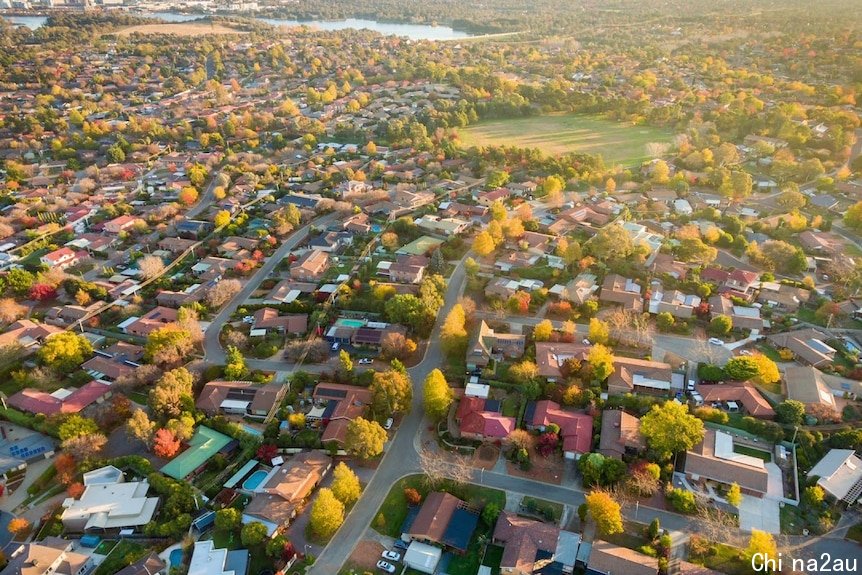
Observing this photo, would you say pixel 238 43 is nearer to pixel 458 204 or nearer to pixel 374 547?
pixel 458 204

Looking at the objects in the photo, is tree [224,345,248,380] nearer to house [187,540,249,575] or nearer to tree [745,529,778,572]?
house [187,540,249,575]

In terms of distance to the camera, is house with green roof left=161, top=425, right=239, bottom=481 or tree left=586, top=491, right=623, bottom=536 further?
house with green roof left=161, top=425, right=239, bottom=481

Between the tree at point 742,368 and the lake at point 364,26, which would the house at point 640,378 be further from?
the lake at point 364,26

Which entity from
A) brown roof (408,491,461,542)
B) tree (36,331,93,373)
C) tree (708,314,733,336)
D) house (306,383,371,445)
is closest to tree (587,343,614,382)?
tree (708,314,733,336)

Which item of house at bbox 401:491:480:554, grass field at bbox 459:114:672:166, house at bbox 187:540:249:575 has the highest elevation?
A: grass field at bbox 459:114:672:166

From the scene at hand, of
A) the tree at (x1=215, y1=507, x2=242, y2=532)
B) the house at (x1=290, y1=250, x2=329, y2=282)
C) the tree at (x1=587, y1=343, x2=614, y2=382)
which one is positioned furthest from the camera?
the house at (x1=290, y1=250, x2=329, y2=282)

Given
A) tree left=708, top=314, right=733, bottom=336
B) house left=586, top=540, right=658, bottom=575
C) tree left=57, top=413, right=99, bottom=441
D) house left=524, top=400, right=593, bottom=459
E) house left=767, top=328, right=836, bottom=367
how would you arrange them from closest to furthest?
house left=586, top=540, right=658, bottom=575 → house left=524, top=400, right=593, bottom=459 → tree left=57, top=413, right=99, bottom=441 → house left=767, top=328, right=836, bottom=367 → tree left=708, top=314, right=733, bottom=336

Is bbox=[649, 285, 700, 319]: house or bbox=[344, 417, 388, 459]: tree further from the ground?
bbox=[649, 285, 700, 319]: house

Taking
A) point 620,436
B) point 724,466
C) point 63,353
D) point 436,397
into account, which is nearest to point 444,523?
point 436,397
